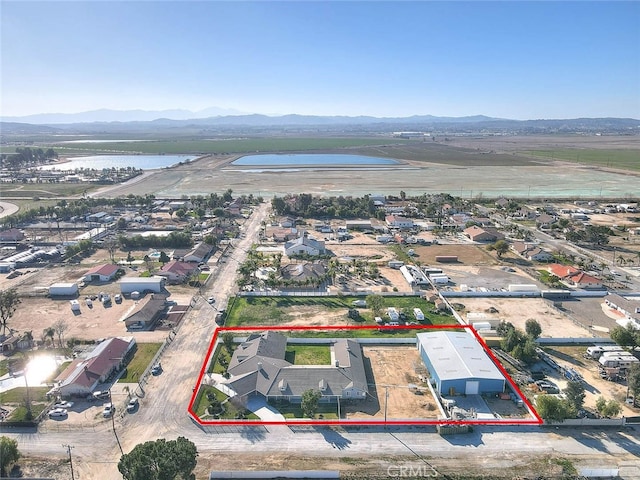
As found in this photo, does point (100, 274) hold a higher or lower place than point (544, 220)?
lower

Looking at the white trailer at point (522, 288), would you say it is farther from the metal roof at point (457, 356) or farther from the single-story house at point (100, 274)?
the single-story house at point (100, 274)

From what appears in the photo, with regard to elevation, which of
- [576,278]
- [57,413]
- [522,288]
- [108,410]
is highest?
[576,278]

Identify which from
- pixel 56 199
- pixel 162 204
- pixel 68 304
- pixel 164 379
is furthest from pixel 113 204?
pixel 164 379

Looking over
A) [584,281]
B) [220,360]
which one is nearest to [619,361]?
[584,281]

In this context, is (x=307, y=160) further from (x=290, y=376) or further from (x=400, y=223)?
(x=290, y=376)

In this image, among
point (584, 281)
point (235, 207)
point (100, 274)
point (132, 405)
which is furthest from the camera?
point (235, 207)

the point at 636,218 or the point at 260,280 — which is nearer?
the point at 260,280

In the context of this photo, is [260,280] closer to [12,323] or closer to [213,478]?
[12,323]

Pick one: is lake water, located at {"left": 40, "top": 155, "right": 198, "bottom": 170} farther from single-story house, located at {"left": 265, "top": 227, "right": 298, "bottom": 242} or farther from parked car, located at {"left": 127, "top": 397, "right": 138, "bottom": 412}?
parked car, located at {"left": 127, "top": 397, "right": 138, "bottom": 412}
